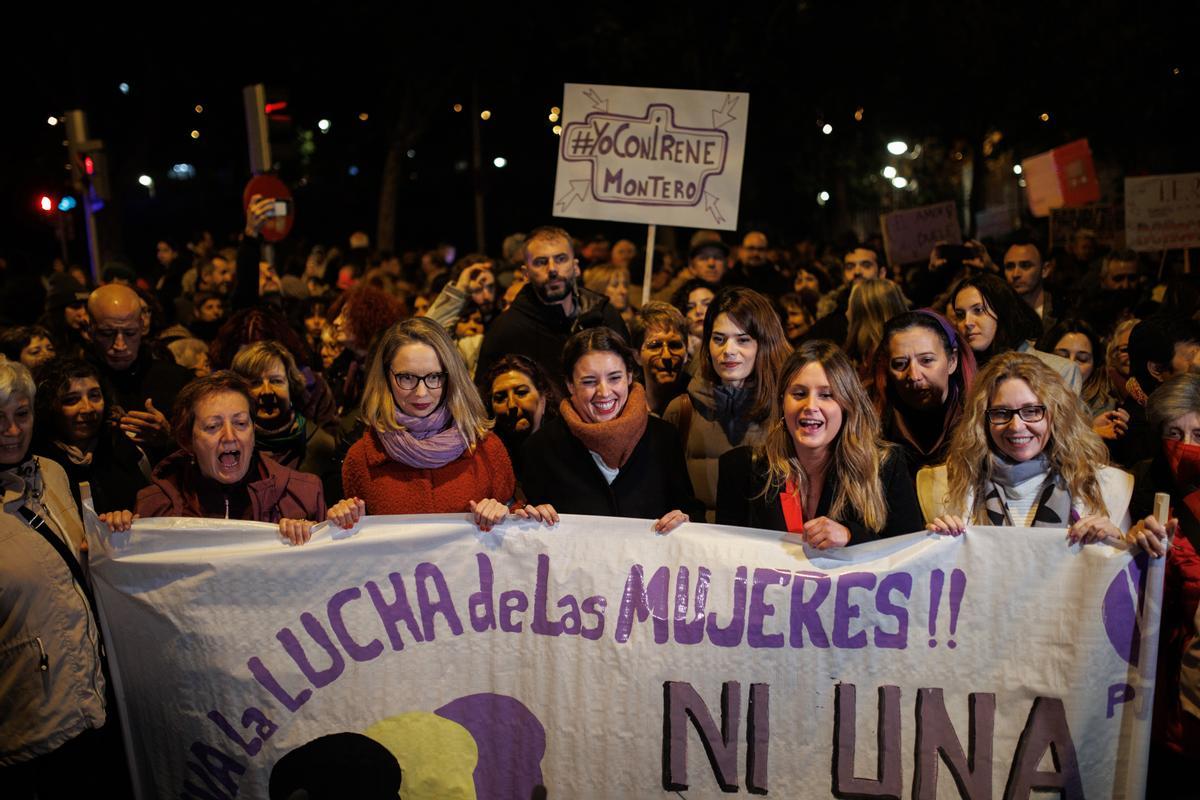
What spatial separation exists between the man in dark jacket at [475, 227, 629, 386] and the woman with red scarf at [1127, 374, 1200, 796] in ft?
9.87

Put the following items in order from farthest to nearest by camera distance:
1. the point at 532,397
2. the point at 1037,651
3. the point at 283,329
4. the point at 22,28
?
the point at 22,28 → the point at 283,329 → the point at 532,397 → the point at 1037,651

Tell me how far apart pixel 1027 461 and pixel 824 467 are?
620 mm

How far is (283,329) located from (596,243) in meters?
6.47

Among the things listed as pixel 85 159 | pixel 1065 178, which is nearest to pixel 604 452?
pixel 1065 178

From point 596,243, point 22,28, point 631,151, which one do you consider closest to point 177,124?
point 22,28

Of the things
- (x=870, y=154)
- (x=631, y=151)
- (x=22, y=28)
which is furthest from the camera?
(x=870, y=154)

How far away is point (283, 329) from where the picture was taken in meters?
6.24

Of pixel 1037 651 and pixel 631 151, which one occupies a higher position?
pixel 631 151

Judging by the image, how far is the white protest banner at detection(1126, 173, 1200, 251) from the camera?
33.9 ft

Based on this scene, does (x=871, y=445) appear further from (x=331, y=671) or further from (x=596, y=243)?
(x=596, y=243)

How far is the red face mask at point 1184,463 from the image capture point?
13.3ft

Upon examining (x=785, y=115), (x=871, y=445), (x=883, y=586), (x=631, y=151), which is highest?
(x=785, y=115)

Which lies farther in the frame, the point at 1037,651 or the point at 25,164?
the point at 25,164

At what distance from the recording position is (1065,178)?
14.3 metres
